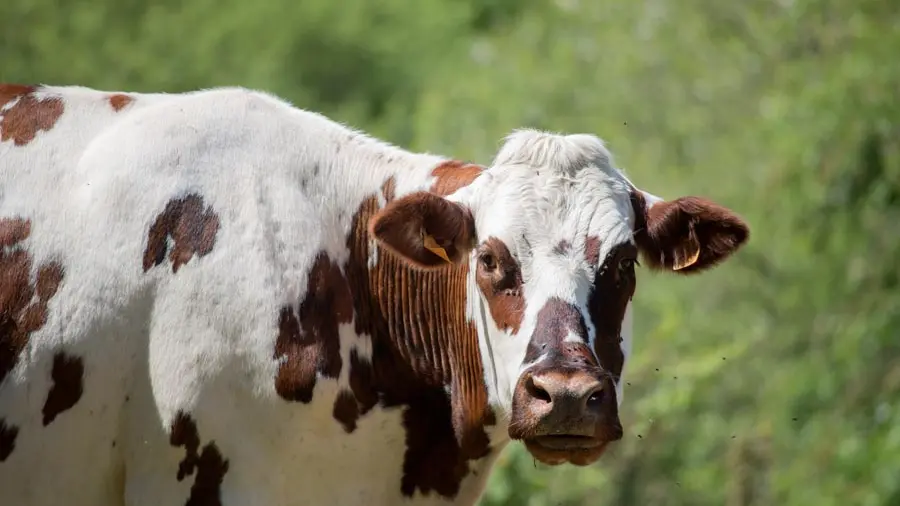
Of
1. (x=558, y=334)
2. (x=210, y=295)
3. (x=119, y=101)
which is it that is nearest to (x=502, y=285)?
(x=558, y=334)

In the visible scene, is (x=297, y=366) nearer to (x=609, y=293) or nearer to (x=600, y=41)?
(x=609, y=293)

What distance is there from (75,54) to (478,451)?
13.9 meters

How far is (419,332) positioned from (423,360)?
0.12m

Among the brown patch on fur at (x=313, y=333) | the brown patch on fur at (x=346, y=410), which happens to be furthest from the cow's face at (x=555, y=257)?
the brown patch on fur at (x=346, y=410)

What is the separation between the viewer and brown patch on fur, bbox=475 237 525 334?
17.7 ft

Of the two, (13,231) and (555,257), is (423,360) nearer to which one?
(555,257)

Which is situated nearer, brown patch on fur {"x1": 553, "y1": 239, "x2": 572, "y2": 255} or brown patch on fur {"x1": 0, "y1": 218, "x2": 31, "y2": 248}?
brown patch on fur {"x1": 553, "y1": 239, "x2": 572, "y2": 255}

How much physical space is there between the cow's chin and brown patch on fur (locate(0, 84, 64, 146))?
2.41 m

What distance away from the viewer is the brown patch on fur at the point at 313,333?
5348 millimetres

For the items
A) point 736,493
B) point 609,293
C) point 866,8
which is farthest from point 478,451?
point 866,8

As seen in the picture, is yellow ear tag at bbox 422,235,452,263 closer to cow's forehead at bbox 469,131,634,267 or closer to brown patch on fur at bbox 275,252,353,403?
cow's forehead at bbox 469,131,634,267

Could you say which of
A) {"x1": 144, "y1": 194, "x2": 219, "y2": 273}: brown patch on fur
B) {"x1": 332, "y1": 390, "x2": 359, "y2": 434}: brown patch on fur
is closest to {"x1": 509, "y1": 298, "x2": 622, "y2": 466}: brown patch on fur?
{"x1": 332, "y1": 390, "x2": 359, "y2": 434}: brown patch on fur

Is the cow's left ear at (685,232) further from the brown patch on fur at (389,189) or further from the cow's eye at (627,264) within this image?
the brown patch on fur at (389,189)

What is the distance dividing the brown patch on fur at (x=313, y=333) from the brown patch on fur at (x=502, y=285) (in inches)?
23.4
